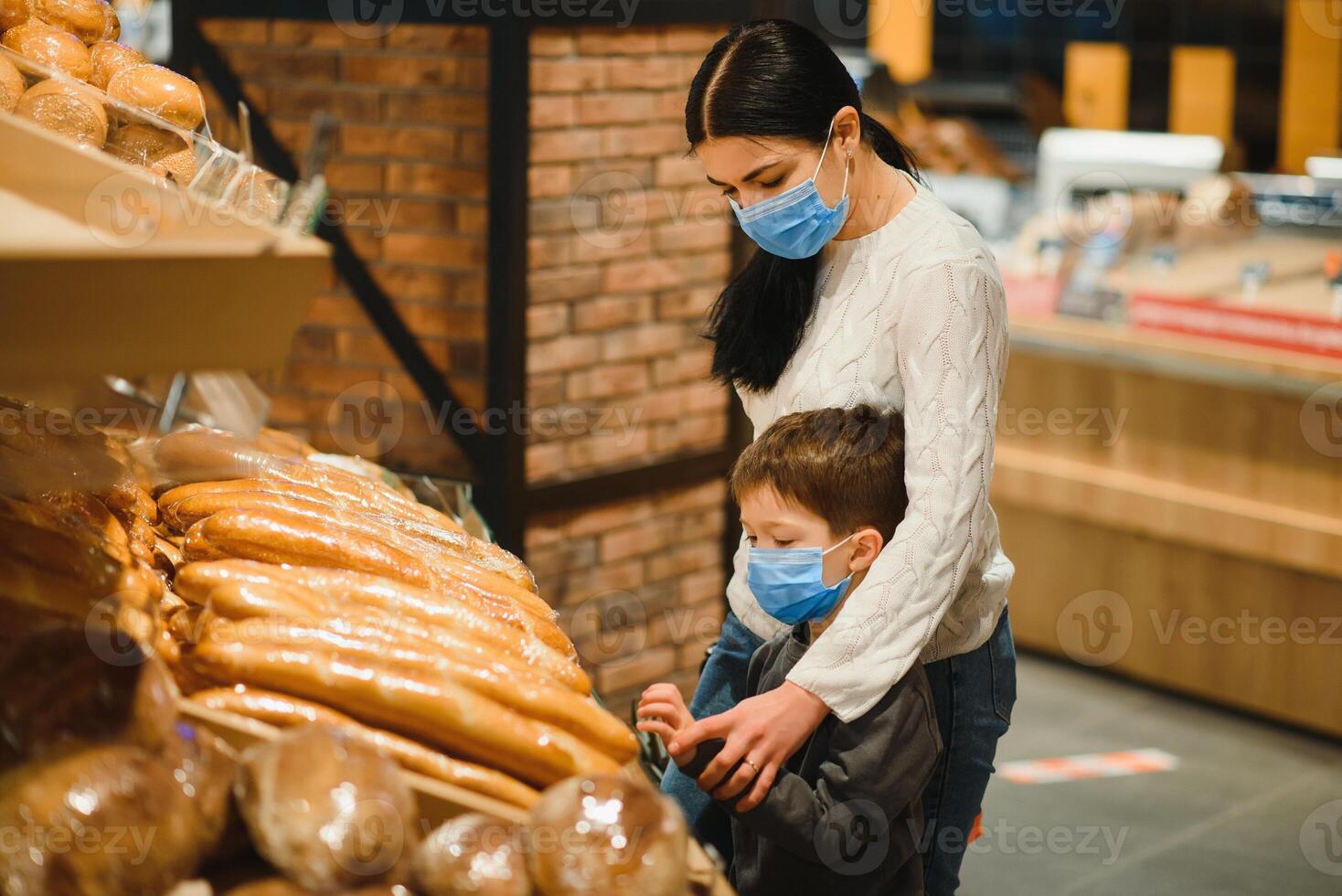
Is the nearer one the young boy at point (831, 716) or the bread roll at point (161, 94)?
the young boy at point (831, 716)

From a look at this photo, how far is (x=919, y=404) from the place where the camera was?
169 centimetres

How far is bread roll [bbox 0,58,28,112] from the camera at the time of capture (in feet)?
4.84

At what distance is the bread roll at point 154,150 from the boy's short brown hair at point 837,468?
2.52ft

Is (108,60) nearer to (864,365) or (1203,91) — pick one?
(864,365)

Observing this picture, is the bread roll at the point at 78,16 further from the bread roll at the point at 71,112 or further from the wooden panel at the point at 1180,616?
the wooden panel at the point at 1180,616

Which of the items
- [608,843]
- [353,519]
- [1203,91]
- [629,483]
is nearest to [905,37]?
[1203,91]

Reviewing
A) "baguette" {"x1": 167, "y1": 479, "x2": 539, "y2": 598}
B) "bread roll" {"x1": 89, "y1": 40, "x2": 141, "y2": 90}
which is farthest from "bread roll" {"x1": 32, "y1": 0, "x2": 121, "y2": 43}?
"baguette" {"x1": 167, "y1": 479, "x2": 539, "y2": 598}

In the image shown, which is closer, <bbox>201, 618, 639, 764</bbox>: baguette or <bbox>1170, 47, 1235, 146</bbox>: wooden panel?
<bbox>201, 618, 639, 764</bbox>: baguette

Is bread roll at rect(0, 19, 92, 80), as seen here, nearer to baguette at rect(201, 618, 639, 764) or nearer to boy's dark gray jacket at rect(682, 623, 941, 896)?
baguette at rect(201, 618, 639, 764)

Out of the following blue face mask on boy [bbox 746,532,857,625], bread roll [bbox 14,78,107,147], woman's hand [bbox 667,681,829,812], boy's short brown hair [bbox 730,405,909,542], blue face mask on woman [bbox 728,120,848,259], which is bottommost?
woman's hand [bbox 667,681,829,812]

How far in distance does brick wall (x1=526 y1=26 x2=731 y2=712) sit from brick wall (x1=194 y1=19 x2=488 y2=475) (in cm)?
17

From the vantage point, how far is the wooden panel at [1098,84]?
852 centimetres

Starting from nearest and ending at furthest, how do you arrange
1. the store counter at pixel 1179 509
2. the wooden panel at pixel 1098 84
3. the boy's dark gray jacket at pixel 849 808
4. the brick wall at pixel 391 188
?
the boy's dark gray jacket at pixel 849 808 → the brick wall at pixel 391 188 → the store counter at pixel 1179 509 → the wooden panel at pixel 1098 84

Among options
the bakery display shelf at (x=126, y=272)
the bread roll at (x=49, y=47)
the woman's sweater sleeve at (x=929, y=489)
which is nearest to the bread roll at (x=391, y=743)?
the bakery display shelf at (x=126, y=272)
